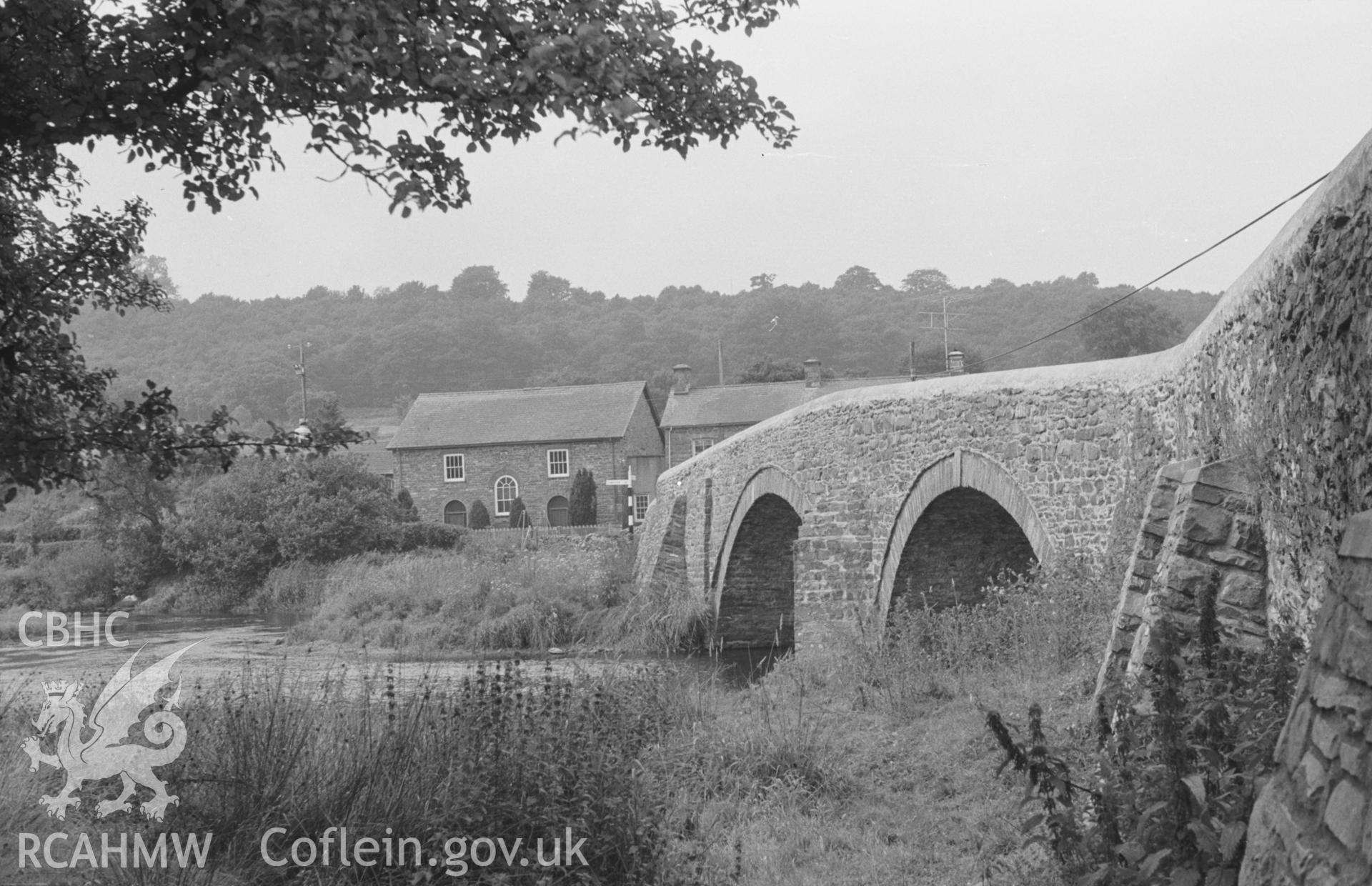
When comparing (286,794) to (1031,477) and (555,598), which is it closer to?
(1031,477)

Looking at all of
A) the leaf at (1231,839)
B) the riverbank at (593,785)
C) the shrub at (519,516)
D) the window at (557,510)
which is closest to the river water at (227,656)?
the riverbank at (593,785)

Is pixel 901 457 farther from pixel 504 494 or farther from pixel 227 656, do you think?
pixel 504 494

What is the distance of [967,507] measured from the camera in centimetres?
1175

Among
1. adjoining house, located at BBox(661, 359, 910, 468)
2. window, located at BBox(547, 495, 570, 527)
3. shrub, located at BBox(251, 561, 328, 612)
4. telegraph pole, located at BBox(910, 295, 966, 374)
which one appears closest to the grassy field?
shrub, located at BBox(251, 561, 328, 612)

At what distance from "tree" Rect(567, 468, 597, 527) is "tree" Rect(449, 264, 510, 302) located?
23.2 metres

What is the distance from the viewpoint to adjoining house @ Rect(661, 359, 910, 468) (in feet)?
120

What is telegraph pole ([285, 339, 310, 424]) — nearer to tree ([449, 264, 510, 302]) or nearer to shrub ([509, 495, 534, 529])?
shrub ([509, 495, 534, 529])

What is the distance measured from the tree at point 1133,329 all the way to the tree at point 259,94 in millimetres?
28217

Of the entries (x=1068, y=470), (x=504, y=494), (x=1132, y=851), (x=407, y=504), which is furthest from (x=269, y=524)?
(x=1132, y=851)

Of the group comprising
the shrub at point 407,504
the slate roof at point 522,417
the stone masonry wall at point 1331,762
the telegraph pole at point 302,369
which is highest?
the telegraph pole at point 302,369

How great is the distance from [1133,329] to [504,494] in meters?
19.7

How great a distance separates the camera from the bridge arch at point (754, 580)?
1817 centimetres

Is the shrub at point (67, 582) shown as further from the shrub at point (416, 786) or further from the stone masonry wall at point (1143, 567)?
the stone masonry wall at point (1143, 567)

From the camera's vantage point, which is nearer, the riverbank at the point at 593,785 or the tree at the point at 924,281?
the riverbank at the point at 593,785
